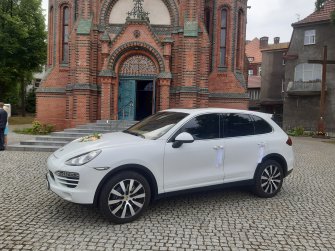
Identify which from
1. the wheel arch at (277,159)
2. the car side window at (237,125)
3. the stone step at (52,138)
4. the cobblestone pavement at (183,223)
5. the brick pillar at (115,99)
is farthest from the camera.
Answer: the brick pillar at (115,99)

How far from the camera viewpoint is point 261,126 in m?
5.92

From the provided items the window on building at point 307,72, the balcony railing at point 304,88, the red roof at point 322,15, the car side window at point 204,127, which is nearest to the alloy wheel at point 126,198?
the car side window at point 204,127

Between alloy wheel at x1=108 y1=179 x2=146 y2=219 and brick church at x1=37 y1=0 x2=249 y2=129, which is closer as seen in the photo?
alloy wheel at x1=108 y1=179 x2=146 y2=219

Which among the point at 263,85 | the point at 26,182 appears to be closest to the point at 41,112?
the point at 26,182

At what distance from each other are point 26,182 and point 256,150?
191 inches

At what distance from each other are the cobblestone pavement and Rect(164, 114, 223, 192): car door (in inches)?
20.3

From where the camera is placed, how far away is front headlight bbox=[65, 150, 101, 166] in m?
4.28

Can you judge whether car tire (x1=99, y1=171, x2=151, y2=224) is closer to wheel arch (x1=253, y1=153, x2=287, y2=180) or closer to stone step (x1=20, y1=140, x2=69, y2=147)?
wheel arch (x1=253, y1=153, x2=287, y2=180)

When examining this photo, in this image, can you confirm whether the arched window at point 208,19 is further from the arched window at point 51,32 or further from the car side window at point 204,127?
the car side window at point 204,127

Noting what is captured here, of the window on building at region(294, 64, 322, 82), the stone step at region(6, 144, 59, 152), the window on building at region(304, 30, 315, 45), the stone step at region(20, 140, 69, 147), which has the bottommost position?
the stone step at region(6, 144, 59, 152)

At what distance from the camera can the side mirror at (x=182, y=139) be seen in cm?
466

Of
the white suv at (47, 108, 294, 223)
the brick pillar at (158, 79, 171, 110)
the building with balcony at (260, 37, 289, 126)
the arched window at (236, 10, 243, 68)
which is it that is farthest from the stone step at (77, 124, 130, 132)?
the building with balcony at (260, 37, 289, 126)

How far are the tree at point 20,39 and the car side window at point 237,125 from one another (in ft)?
78.2

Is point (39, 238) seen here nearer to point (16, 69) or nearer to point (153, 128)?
point (153, 128)
